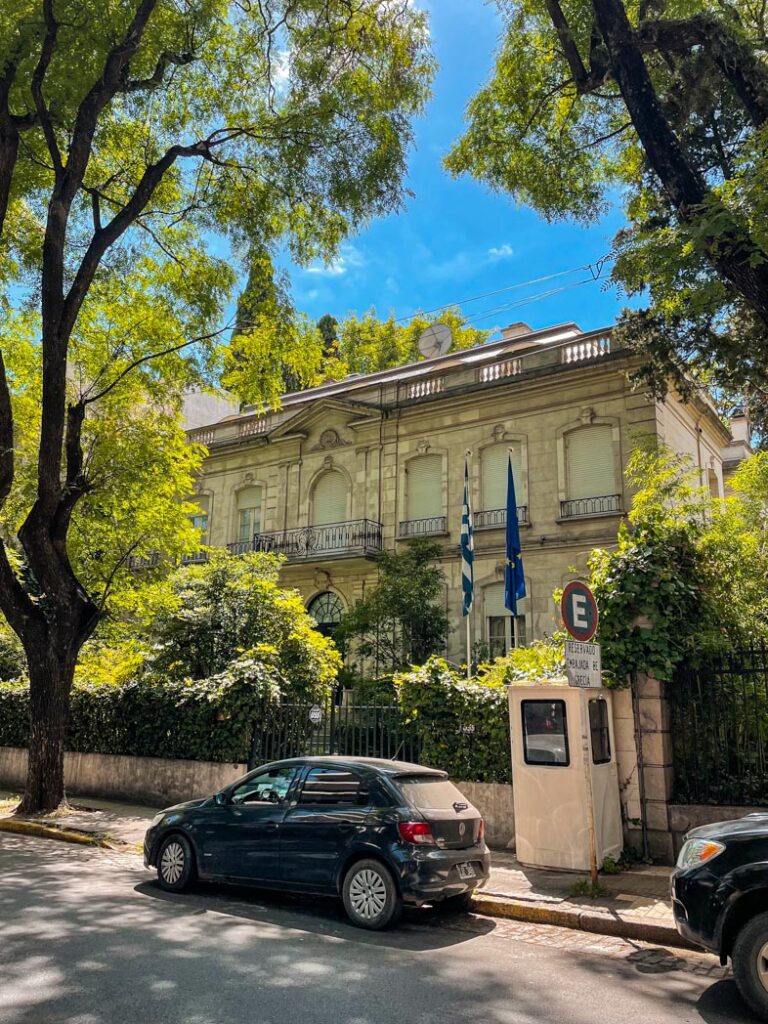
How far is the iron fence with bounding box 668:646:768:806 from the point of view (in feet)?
29.0

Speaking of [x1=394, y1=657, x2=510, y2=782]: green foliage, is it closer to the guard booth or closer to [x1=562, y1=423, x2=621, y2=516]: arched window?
the guard booth

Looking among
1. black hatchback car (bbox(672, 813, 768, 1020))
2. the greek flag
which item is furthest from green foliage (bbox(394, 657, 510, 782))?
the greek flag

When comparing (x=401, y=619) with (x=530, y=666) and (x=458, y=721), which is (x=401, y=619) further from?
(x=530, y=666)

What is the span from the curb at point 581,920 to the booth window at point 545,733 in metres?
1.74

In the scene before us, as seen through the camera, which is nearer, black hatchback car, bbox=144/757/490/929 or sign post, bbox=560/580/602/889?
black hatchback car, bbox=144/757/490/929

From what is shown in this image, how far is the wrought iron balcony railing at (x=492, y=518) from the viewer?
22.1 metres

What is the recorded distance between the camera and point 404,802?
22.8 ft

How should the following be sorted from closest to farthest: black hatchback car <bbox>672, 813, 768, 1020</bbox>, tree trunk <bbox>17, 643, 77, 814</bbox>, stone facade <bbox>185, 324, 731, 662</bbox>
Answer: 1. black hatchback car <bbox>672, 813, 768, 1020</bbox>
2. tree trunk <bbox>17, 643, 77, 814</bbox>
3. stone facade <bbox>185, 324, 731, 662</bbox>

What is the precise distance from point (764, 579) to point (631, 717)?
3.14 metres

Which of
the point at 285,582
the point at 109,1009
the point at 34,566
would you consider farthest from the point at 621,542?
the point at 285,582

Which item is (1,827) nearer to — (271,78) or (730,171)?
(271,78)

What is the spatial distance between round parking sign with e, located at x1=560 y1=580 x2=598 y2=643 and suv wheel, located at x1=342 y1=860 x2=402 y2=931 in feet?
9.58

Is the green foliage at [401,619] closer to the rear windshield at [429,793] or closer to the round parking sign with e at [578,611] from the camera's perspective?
the round parking sign with e at [578,611]

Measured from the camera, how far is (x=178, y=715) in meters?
13.6
